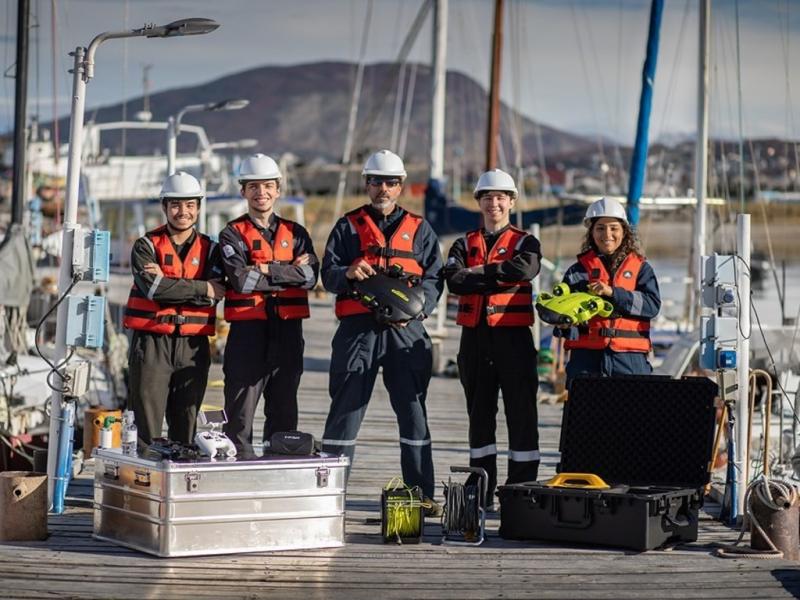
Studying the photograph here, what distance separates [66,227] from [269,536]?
7.45 feet

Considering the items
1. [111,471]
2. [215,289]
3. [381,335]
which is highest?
[215,289]

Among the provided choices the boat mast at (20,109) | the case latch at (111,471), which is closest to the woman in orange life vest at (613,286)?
the case latch at (111,471)

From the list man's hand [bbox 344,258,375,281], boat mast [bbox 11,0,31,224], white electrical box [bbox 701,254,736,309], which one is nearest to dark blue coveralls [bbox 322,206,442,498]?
man's hand [bbox 344,258,375,281]

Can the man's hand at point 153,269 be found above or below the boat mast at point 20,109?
below

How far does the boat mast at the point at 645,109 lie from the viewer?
50.2 feet

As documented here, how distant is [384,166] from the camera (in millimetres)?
8266

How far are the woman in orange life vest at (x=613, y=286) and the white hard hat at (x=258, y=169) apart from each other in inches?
72.2

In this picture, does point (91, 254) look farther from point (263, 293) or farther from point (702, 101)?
point (702, 101)

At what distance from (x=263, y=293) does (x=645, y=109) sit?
27.9ft

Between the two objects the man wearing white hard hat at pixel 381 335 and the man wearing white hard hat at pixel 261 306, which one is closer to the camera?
the man wearing white hard hat at pixel 381 335

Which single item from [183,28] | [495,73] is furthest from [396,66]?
[183,28]

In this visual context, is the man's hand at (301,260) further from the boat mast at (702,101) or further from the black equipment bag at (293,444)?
the boat mast at (702,101)

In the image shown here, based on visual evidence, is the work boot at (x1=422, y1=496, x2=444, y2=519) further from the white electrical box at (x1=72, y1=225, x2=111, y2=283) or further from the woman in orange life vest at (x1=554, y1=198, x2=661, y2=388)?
the white electrical box at (x1=72, y1=225, x2=111, y2=283)

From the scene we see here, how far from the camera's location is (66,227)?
8406 millimetres
